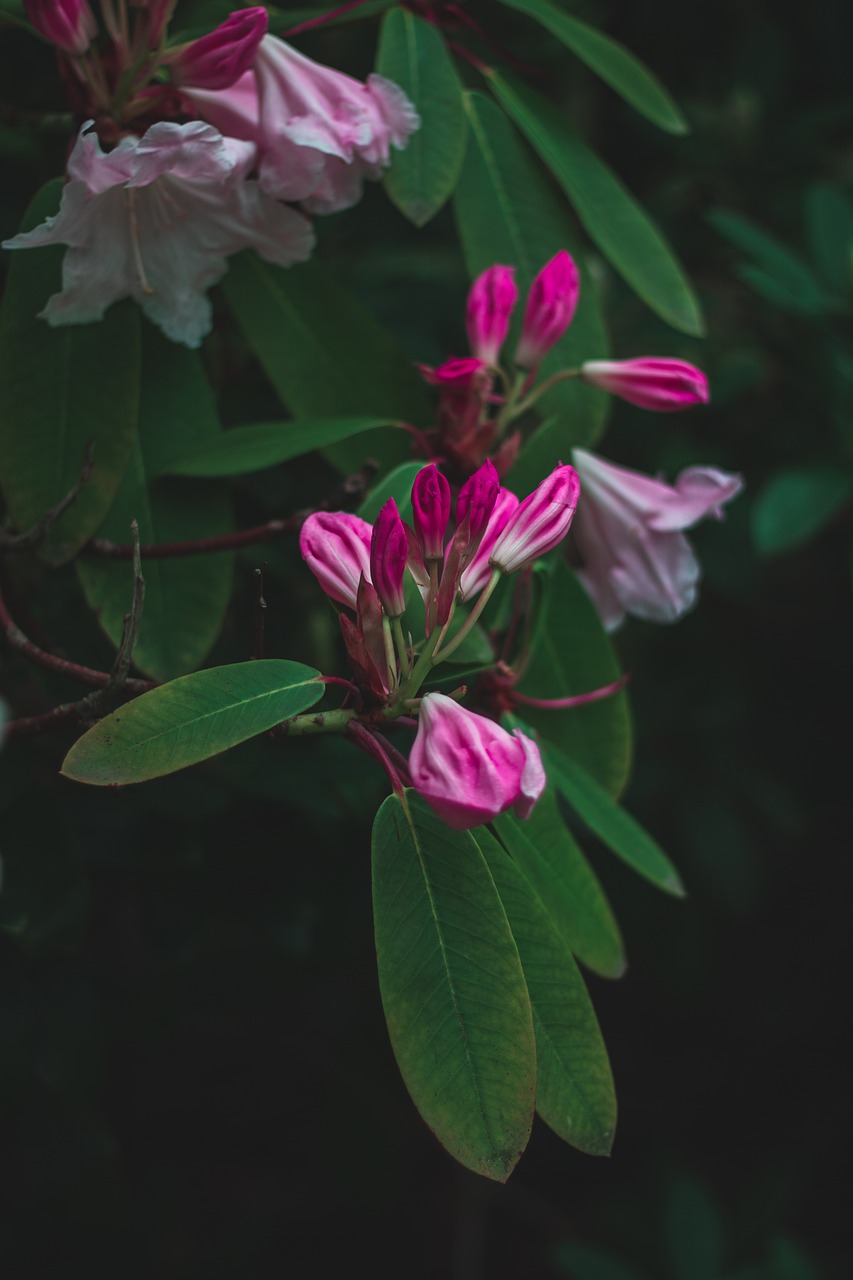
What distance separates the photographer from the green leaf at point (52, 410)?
0.81 metres

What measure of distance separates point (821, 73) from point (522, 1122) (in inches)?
74.6

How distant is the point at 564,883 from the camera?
2.56 feet

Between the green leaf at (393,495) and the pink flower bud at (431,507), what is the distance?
121 mm

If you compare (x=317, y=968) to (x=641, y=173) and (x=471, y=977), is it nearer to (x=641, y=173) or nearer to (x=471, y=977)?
(x=471, y=977)

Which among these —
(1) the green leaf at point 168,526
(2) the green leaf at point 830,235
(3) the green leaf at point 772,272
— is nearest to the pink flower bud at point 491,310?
(1) the green leaf at point 168,526

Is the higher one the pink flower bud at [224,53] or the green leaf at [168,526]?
the pink flower bud at [224,53]

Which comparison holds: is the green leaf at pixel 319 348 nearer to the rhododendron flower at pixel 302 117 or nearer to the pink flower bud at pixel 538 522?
the rhododendron flower at pixel 302 117

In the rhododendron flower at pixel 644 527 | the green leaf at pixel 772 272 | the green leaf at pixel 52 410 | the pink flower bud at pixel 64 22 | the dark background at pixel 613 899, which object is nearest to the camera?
the pink flower bud at pixel 64 22

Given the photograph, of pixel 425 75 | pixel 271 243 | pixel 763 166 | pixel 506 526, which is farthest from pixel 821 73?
pixel 506 526

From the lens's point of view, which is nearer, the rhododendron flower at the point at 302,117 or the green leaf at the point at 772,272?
the rhododendron flower at the point at 302,117

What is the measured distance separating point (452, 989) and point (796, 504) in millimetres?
928

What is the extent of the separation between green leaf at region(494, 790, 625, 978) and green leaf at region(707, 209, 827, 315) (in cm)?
75

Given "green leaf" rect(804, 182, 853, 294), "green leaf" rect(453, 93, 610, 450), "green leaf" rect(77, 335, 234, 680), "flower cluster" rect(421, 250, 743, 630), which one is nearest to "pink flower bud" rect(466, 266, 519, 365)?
"flower cluster" rect(421, 250, 743, 630)

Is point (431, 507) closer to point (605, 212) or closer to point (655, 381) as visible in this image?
point (655, 381)
